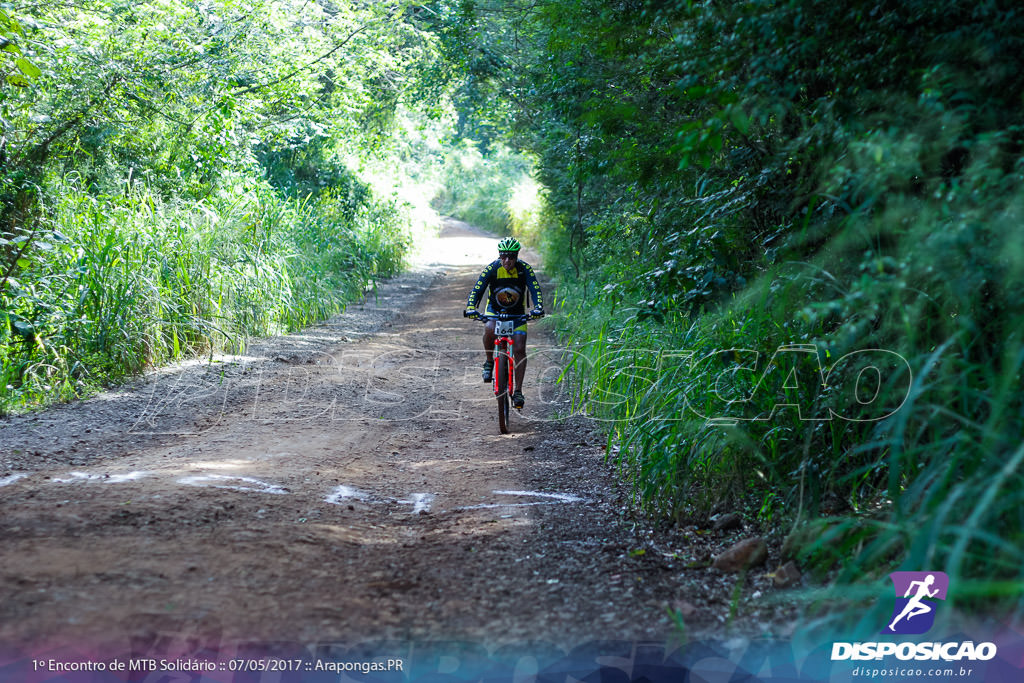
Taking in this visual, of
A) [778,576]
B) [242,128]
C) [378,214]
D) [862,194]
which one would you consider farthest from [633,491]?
[378,214]

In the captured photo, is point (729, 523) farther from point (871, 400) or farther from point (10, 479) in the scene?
point (10, 479)

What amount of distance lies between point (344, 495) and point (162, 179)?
9.84 meters

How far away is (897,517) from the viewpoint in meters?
3.03

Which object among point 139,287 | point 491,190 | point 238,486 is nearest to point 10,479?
point 238,486

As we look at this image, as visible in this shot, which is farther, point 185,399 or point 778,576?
point 185,399

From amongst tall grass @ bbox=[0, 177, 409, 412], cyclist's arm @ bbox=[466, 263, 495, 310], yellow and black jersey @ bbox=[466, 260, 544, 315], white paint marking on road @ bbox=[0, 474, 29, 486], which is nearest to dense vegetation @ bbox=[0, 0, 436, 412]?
tall grass @ bbox=[0, 177, 409, 412]

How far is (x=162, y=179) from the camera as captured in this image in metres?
13.4

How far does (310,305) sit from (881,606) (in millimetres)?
13330

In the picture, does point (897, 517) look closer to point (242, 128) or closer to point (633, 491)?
point (633, 491)

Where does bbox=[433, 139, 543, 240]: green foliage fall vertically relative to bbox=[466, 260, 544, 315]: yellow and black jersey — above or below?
above

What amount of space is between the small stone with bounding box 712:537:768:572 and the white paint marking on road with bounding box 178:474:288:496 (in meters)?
2.78

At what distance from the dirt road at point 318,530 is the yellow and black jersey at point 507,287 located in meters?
1.20

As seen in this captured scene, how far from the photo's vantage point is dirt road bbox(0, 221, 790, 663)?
10.8 ft

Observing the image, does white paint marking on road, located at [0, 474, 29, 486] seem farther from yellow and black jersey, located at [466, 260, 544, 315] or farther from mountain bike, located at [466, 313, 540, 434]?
yellow and black jersey, located at [466, 260, 544, 315]
